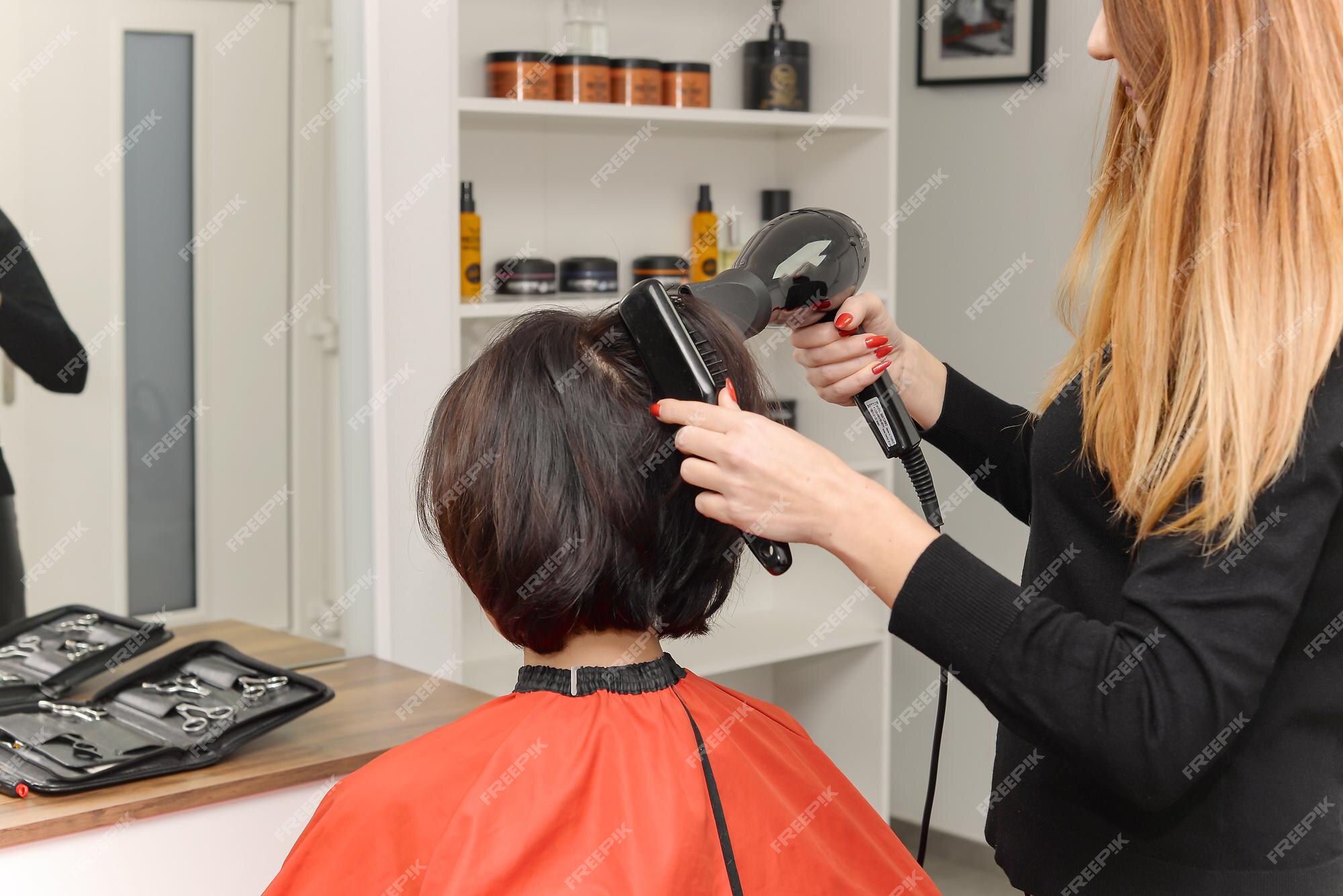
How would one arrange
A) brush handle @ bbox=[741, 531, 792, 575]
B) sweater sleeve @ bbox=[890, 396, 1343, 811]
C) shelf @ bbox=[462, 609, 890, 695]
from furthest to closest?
1. shelf @ bbox=[462, 609, 890, 695]
2. brush handle @ bbox=[741, 531, 792, 575]
3. sweater sleeve @ bbox=[890, 396, 1343, 811]

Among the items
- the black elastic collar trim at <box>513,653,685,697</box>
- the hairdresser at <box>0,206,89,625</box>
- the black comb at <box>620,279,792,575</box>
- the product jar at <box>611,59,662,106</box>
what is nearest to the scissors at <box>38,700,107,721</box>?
the hairdresser at <box>0,206,89,625</box>

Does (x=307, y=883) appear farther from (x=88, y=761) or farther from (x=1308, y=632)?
(x=1308, y=632)

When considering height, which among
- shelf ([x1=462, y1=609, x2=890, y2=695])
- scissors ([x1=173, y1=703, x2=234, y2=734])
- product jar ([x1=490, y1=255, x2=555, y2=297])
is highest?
product jar ([x1=490, y1=255, x2=555, y2=297])

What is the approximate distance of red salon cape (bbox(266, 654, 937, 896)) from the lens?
1.00 metres

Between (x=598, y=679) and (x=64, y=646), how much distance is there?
941 mm

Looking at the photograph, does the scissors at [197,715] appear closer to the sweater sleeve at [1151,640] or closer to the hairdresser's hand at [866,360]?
the hairdresser's hand at [866,360]

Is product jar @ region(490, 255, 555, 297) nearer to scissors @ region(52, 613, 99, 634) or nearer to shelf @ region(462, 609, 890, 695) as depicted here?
shelf @ region(462, 609, 890, 695)

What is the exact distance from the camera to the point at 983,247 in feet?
9.52

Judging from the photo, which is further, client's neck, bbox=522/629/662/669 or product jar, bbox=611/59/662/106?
product jar, bbox=611/59/662/106

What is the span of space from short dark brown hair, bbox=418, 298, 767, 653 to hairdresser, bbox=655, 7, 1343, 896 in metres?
0.09

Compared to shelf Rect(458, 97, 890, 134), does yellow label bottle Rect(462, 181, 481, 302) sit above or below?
below

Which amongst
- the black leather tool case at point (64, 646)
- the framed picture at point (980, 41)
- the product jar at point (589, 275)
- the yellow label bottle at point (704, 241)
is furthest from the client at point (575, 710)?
the framed picture at point (980, 41)

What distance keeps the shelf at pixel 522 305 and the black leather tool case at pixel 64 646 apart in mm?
707

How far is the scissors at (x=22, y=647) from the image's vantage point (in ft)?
5.32
